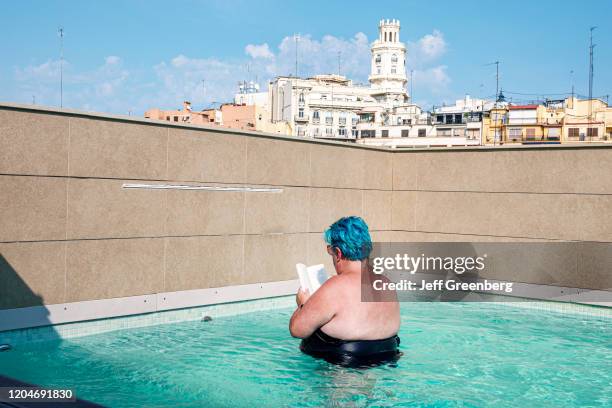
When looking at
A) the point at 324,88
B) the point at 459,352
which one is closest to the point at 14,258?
the point at 459,352

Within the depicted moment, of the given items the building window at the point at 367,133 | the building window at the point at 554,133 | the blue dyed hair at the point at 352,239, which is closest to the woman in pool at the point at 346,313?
the blue dyed hair at the point at 352,239

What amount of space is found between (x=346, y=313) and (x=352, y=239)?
0.48 m

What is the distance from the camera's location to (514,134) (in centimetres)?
6900

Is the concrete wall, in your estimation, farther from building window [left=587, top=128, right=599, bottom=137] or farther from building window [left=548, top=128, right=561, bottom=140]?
building window [left=548, top=128, right=561, bottom=140]

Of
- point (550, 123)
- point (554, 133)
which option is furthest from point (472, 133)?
point (554, 133)

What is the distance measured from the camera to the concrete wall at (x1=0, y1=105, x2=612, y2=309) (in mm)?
6297

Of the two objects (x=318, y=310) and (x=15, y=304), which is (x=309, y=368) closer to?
(x=318, y=310)

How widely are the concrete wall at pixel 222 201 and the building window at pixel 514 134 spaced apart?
6189 cm

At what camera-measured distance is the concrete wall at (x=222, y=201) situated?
6.30 metres

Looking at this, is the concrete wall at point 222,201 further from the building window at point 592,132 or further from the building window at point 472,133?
the building window at point 472,133

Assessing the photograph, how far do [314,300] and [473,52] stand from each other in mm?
86644

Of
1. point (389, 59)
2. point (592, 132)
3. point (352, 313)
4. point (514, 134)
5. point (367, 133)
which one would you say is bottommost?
point (352, 313)

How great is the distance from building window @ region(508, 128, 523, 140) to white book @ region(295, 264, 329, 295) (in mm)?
67281

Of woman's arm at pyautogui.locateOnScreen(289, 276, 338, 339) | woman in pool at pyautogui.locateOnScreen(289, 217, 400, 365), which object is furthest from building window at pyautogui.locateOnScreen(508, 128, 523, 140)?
woman's arm at pyautogui.locateOnScreen(289, 276, 338, 339)
